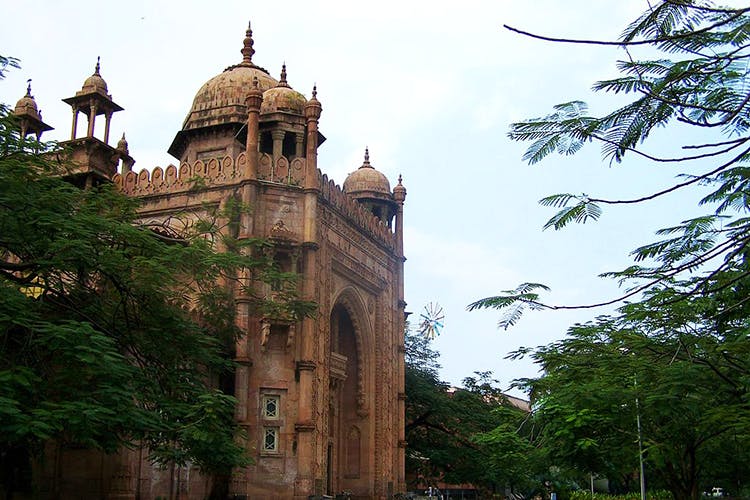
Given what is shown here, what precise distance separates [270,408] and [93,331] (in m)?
9.33

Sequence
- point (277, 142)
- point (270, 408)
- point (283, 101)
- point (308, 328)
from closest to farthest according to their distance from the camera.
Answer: point (270, 408), point (308, 328), point (277, 142), point (283, 101)

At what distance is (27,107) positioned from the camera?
79.8ft

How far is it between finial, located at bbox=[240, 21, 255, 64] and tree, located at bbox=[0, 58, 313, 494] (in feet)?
38.4

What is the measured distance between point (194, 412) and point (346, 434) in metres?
12.8

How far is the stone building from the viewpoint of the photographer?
18.3m

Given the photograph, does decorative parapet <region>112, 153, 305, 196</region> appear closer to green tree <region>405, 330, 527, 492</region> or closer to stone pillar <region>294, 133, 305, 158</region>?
stone pillar <region>294, 133, 305, 158</region>

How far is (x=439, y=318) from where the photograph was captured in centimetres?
3881

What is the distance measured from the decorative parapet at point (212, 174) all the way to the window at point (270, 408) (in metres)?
5.13

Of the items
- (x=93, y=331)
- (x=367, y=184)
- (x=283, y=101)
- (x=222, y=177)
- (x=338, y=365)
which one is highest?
(x=283, y=101)

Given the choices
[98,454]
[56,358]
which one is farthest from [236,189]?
[56,358]

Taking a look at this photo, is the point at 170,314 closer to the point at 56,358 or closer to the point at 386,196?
the point at 56,358

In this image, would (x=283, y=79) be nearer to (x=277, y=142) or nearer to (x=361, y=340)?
(x=277, y=142)

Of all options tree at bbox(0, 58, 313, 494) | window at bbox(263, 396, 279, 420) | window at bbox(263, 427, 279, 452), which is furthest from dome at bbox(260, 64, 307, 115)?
window at bbox(263, 427, 279, 452)

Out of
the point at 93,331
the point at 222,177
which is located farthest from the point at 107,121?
the point at 93,331
